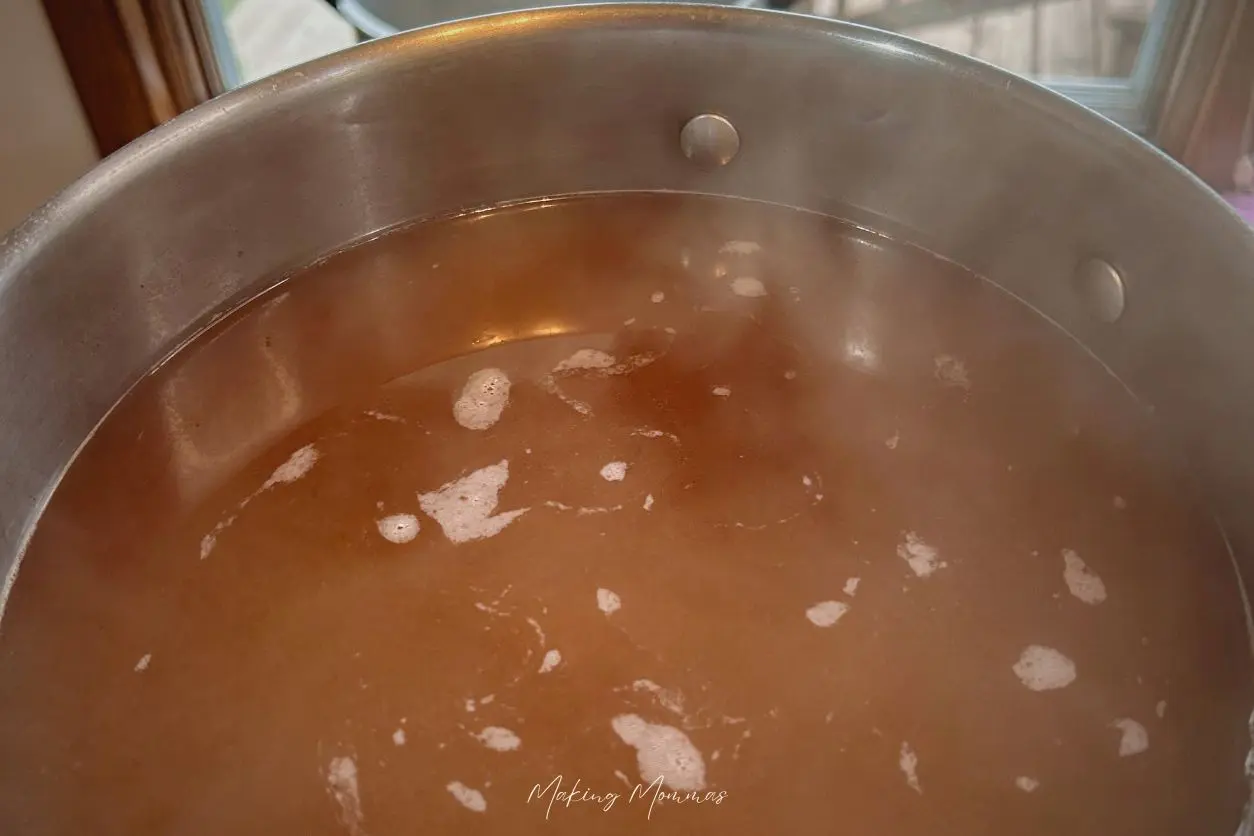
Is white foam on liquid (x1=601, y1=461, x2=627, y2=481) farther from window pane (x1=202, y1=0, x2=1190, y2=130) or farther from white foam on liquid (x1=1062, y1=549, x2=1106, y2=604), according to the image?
window pane (x1=202, y1=0, x2=1190, y2=130)

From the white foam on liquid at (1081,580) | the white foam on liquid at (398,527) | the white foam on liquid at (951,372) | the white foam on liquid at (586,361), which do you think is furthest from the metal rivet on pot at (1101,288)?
the white foam on liquid at (398,527)

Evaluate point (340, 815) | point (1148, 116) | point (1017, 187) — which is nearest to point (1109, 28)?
point (1148, 116)

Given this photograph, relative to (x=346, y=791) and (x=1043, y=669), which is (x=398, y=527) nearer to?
(x=346, y=791)

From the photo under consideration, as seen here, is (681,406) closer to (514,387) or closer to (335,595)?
(514,387)

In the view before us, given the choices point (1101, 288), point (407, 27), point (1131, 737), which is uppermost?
point (407, 27)

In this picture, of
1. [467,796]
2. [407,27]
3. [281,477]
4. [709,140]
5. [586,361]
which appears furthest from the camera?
[407,27]

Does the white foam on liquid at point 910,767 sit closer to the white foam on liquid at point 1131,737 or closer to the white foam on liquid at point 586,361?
the white foam on liquid at point 1131,737

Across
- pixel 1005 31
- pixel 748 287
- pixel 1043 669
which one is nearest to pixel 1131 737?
pixel 1043 669
